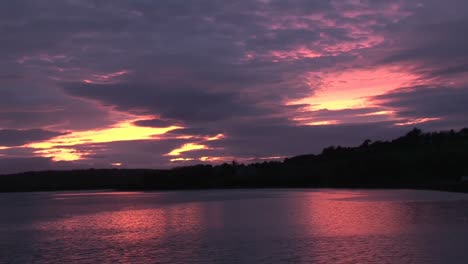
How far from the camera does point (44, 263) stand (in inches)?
850

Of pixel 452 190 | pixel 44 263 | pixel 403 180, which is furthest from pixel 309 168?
pixel 44 263

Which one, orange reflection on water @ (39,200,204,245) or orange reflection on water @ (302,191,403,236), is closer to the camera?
orange reflection on water @ (302,191,403,236)

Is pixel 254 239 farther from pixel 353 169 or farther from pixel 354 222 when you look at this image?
pixel 353 169

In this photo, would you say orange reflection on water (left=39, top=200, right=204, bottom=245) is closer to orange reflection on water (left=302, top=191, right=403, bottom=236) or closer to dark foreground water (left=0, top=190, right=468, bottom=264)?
dark foreground water (left=0, top=190, right=468, bottom=264)

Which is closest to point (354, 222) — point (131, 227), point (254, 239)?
point (254, 239)

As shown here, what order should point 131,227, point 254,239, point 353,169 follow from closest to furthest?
point 254,239, point 131,227, point 353,169

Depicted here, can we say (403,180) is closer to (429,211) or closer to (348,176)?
(348,176)

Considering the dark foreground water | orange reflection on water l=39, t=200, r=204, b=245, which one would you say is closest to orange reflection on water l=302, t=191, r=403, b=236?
the dark foreground water

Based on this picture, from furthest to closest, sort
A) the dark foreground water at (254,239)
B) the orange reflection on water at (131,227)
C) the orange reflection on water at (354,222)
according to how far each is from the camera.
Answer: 1. the orange reflection on water at (131,227)
2. the orange reflection on water at (354,222)
3. the dark foreground water at (254,239)

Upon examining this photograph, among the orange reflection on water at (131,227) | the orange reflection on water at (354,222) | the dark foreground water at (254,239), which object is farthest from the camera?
the orange reflection on water at (131,227)

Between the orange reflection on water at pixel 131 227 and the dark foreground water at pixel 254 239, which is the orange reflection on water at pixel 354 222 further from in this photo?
the orange reflection on water at pixel 131 227

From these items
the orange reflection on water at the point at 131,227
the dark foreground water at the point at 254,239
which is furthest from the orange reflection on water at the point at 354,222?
the orange reflection on water at the point at 131,227

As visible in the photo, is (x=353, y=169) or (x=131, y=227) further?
(x=353, y=169)

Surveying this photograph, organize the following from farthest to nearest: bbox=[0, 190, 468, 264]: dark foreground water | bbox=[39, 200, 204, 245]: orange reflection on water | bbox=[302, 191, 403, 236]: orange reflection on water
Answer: bbox=[39, 200, 204, 245]: orange reflection on water
bbox=[302, 191, 403, 236]: orange reflection on water
bbox=[0, 190, 468, 264]: dark foreground water
